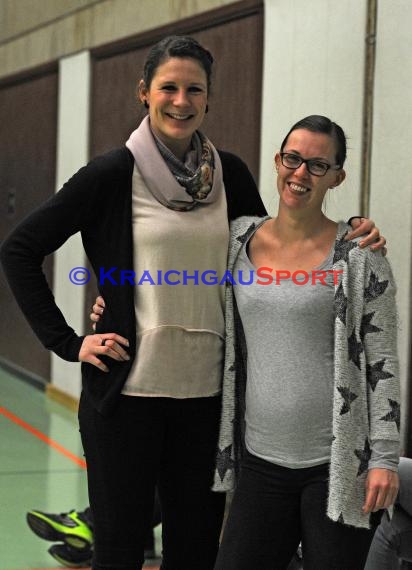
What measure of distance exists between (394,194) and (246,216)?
1.75 meters

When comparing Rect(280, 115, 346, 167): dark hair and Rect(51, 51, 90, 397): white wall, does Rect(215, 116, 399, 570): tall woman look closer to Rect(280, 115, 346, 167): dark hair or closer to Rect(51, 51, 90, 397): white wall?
Rect(280, 115, 346, 167): dark hair

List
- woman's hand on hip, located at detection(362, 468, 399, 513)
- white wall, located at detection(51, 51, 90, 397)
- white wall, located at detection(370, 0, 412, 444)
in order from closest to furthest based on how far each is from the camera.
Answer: woman's hand on hip, located at detection(362, 468, 399, 513)
white wall, located at detection(370, 0, 412, 444)
white wall, located at detection(51, 51, 90, 397)

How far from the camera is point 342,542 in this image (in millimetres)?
2479

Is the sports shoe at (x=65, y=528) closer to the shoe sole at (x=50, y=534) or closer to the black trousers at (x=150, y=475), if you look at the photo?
the shoe sole at (x=50, y=534)

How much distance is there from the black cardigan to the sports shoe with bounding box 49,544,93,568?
6.04ft

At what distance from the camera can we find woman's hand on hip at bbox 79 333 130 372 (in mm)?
2678

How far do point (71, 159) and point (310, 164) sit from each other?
19.7ft

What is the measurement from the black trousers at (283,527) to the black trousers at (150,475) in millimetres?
175

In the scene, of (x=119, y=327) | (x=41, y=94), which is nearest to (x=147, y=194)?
(x=119, y=327)

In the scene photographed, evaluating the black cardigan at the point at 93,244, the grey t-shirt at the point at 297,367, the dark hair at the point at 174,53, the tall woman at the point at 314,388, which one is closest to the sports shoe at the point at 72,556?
the black cardigan at the point at 93,244

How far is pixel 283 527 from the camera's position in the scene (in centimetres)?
255

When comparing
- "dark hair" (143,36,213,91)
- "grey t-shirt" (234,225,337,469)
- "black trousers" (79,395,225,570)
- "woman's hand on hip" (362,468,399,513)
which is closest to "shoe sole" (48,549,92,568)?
"black trousers" (79,395,225,570)

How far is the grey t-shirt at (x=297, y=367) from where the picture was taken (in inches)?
99.3

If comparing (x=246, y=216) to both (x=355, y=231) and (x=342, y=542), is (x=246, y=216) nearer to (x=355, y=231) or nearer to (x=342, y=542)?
(x=355, y=231)
